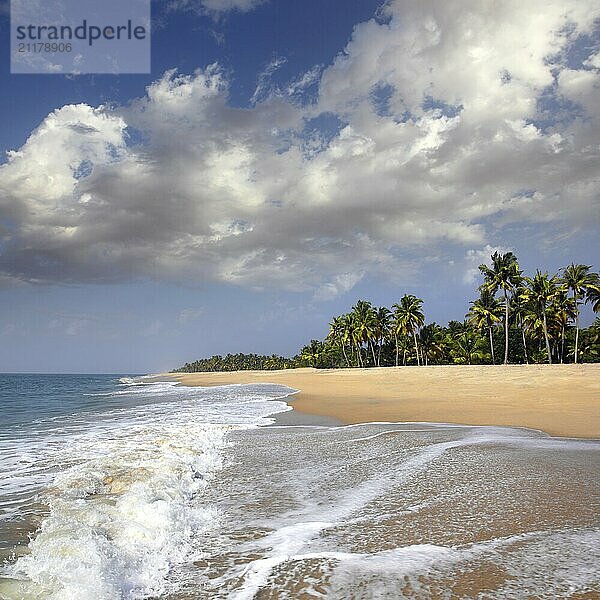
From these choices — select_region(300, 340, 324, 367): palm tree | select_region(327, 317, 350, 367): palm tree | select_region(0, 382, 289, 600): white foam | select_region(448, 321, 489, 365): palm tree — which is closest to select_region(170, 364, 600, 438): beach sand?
select_region(0, 382, 289, 600): white foam

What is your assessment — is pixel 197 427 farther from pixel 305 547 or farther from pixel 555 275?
pixel 555 275

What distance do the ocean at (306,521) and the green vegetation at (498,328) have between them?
1959 inches

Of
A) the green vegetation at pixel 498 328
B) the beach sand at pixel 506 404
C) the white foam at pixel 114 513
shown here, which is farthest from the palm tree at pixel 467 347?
the white foam at pixel 114 513

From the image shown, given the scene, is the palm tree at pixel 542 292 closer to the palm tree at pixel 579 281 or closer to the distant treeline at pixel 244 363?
the palm tree at pixel 579 281

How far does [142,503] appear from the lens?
6.55 meters

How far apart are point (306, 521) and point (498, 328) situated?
7013 cm

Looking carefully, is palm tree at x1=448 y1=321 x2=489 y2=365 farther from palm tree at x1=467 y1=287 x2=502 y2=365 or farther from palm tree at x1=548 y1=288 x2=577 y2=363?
palm tree at x1=548 y1=288 x2=577 y2=363

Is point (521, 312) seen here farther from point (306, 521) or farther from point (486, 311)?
point (306, 521)

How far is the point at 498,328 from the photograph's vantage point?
229ft

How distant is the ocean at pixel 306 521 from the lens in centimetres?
421

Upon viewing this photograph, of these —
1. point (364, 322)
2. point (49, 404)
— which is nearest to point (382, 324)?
point (364, 322)

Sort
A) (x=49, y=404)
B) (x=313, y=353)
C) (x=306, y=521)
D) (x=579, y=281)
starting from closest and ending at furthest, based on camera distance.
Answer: (x=306, y=521)
(x=49, y=404)
(x=579, y=281)
(x=313, y=353)

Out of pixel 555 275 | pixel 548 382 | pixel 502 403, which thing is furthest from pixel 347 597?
pixel 555 275

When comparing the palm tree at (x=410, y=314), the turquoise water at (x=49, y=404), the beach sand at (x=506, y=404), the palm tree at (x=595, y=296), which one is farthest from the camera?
the palm tree at (x=410, y=314)
